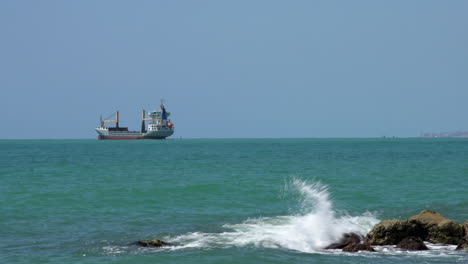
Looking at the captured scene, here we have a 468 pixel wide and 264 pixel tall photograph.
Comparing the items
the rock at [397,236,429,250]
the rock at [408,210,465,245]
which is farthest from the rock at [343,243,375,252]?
the rock at [408,210,465,245]

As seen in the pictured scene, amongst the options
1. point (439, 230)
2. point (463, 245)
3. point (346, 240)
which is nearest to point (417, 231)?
point (439, 230)

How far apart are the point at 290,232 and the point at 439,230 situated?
5428 millimetres

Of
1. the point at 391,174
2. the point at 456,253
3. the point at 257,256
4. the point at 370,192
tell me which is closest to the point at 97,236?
the point at 257,256

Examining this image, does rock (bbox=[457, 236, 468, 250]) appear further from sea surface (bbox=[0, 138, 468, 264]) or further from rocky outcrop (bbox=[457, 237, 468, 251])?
sea surface (bbox=[0, 138, 468, 264])

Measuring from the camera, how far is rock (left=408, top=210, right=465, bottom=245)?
70.5ft

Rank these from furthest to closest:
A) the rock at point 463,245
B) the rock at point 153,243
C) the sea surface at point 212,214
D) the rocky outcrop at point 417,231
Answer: the rocky outcrop at point 417,231 → the rock at point 153,243 → the rock at point 463,245 → the sea surface at point 212,214

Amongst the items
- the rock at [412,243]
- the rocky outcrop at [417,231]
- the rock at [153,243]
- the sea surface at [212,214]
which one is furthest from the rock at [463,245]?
the rock at [153,243]

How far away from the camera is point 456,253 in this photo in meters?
19.8

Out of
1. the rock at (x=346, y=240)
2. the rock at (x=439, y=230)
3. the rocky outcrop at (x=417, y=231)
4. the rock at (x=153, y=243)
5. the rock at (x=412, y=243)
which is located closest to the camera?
the rock at (x=412, y=243)

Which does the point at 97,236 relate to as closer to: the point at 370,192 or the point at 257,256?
the point at 257,256

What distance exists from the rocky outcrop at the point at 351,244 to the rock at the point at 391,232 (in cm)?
49

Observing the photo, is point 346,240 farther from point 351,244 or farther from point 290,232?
point 290,232

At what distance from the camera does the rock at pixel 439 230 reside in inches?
846

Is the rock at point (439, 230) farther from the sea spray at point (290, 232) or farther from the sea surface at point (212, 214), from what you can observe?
the sea spray at point (290, 232)
